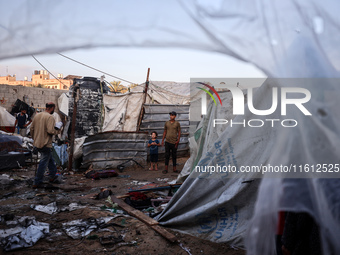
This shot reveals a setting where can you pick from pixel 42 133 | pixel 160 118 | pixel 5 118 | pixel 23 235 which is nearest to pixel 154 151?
pixel 160 118

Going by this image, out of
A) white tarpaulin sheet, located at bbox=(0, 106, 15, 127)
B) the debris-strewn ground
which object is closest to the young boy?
the debris-strewn ground

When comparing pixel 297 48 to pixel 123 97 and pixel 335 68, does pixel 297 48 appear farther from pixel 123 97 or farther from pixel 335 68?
pixel 123 97

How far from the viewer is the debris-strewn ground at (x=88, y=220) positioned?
3.27m

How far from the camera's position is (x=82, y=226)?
3.86 metres

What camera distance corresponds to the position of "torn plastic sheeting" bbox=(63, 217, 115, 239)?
366cm

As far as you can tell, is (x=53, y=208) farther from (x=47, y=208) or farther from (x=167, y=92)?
(x=167, y=92)

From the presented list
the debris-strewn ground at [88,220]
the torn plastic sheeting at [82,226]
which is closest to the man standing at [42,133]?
the debris-strewn ground at [88,220]

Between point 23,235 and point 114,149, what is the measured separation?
18.5 ft

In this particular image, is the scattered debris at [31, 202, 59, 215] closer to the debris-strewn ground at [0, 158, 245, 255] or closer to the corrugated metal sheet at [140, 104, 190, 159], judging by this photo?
the debris-strewn ground at [0, 158, 245, 255]

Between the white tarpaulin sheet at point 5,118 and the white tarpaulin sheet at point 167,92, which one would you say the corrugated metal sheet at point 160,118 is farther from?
the white tarpaulin sheet at point 5,118

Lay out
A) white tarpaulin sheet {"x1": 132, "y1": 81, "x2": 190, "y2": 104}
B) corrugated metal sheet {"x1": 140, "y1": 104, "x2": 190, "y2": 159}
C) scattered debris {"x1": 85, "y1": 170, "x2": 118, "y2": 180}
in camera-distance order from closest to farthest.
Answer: scattered debris {"x1": 85, "y1": 170, "x2": 118, "y2": 180} < corrugated metal sheet {"x1": 140, "y1": 104, "x2": 190, "y2": 159} < white tarpaulin sheet {"x1": 132, "y1": 81, "x2": 190, "y2": 104}

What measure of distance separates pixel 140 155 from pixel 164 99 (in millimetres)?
3041

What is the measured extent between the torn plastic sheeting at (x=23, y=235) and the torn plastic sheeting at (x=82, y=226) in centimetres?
27

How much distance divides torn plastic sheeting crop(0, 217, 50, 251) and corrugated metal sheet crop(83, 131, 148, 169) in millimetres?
4927
